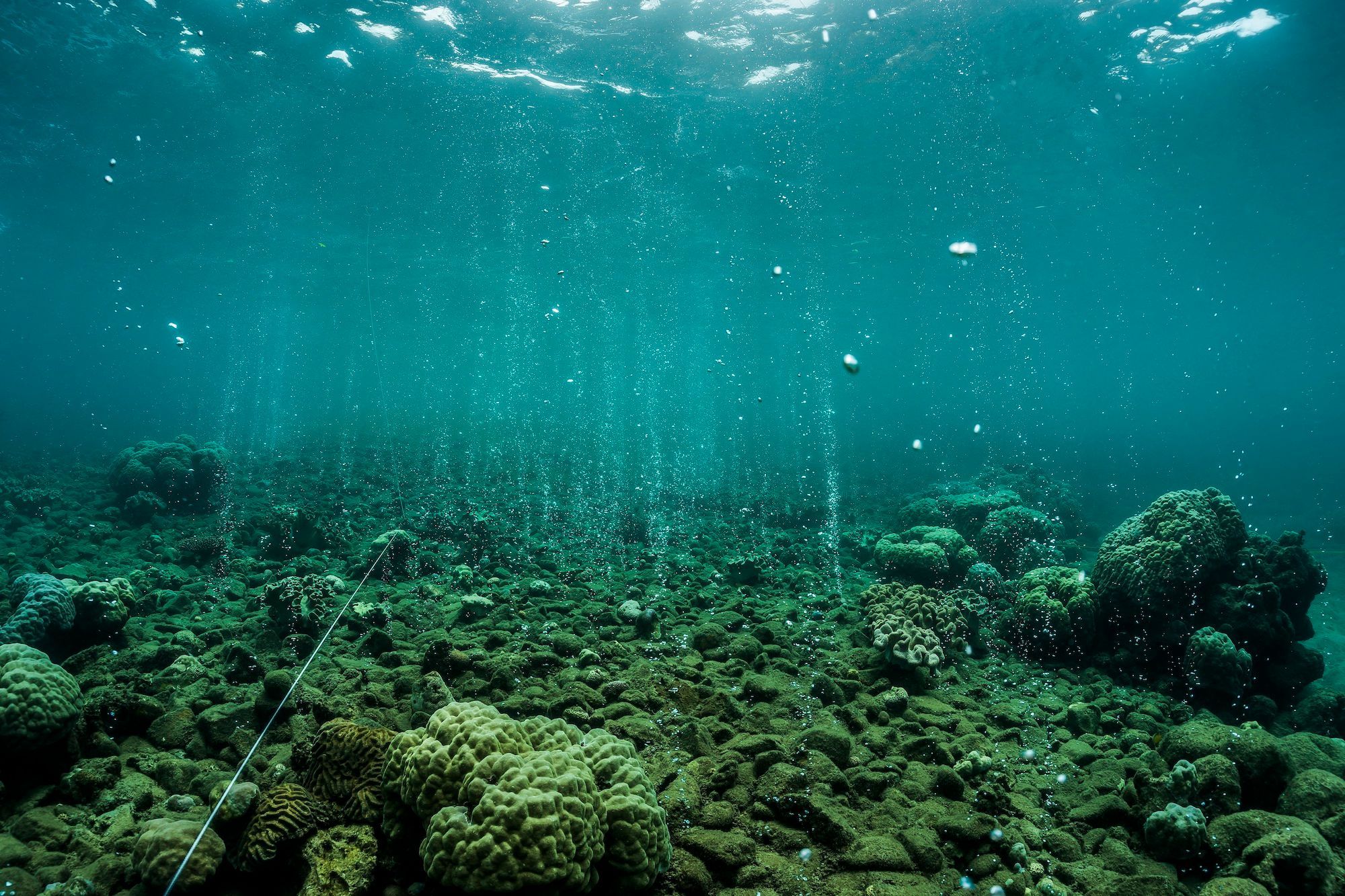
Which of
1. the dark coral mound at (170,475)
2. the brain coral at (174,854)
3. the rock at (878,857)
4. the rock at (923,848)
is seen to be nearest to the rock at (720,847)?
the rock at (878,857)

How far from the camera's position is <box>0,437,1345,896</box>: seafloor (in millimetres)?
3234

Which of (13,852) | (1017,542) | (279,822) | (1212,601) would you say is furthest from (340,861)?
(1017,542)

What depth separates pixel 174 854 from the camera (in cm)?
304

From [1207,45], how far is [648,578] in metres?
23.7

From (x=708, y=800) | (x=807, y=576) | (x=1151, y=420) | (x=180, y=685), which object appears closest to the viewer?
(x=708, y=800)

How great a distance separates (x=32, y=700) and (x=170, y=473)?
1260cm

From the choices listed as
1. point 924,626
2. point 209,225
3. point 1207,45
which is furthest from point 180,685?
point 209,225

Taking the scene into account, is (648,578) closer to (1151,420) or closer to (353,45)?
(353,45)

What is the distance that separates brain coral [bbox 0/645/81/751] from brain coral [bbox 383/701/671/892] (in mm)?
2786

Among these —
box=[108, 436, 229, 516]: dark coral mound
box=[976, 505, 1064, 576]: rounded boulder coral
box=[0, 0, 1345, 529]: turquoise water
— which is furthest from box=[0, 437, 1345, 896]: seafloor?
box=[0, 0, 1345, 529]: turquoise water

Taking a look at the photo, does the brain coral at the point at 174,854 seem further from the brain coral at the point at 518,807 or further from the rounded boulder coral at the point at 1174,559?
the rounded boulder coral at the point at 1174,559

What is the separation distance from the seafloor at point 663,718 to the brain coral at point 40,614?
3 centimetres

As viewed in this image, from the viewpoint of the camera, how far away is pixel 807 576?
1029cm

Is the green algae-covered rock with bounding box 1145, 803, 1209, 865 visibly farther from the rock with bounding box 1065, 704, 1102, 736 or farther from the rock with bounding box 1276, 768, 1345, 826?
Result: the rock with bounding box 1065, 704, 1102, 736
